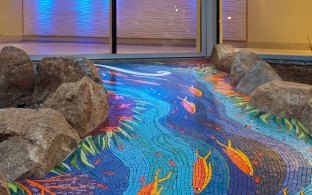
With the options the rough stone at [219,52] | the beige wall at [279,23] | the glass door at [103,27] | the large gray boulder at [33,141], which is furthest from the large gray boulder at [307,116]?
the glass door at [103,27]

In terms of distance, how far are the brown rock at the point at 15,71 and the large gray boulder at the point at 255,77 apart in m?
2.35

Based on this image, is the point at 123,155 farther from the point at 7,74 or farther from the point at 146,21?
the point at 146,21

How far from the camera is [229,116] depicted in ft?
14.5

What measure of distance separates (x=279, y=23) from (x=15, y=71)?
14.7ft

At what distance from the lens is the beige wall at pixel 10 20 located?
730 centimetres

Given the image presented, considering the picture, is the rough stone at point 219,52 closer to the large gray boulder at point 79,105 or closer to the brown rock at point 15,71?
the brown rock at point 15,71

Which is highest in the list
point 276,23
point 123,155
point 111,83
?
point 276,23

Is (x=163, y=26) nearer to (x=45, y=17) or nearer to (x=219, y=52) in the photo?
(x=219, y=52)

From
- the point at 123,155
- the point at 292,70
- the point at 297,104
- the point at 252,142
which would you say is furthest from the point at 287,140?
the point at 292,70

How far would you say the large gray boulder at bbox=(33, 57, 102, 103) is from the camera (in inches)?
179

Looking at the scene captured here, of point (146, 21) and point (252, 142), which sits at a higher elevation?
point (146, 21)

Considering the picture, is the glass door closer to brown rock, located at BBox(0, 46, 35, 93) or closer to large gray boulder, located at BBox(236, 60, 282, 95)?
brown rock, located at BBox(0, 46, 35, 93)

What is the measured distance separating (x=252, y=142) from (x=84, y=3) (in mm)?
5187

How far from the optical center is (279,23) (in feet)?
24.6
